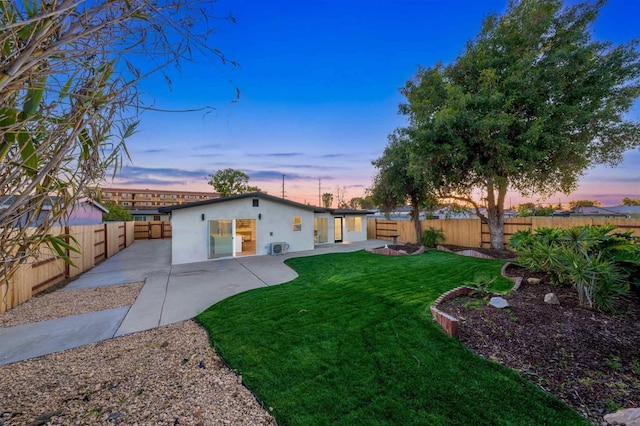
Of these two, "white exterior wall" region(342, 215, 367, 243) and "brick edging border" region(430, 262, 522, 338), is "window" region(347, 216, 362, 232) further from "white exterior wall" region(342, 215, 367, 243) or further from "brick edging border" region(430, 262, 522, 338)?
"brick edging border" region(430, 262, 522, 338)

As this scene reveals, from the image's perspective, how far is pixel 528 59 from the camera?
865cm

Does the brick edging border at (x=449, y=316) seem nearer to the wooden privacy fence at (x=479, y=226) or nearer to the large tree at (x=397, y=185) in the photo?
the wooden privacy fence at (x=479, y=226)

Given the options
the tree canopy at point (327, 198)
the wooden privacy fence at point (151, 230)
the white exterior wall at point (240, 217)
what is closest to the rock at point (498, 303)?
the white exterior wall at point (240, 217)

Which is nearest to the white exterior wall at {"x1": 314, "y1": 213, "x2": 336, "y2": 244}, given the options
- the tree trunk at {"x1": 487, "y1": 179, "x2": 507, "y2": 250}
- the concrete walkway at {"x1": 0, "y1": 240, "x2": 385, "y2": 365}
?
the concrete walkway at {"x1": 0, "y1": 240, "x2": 385, "y2": 365}

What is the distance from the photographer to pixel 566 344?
2.95 meters

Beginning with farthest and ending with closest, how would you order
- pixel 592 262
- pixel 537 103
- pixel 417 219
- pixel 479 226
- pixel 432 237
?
pixel 417 219
pixel 432 237
pixel 479 226
pixel 537 103
pixel 592 262

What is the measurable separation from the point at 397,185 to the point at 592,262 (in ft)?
30.7

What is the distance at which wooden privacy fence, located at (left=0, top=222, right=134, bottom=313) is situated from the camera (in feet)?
16.0

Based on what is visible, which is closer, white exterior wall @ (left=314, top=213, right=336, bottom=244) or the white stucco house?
the white stucco house

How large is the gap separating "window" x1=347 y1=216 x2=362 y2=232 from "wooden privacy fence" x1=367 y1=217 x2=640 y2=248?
184 centimetres

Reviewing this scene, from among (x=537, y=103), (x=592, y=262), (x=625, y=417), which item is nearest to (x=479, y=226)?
(x=537, y=103)

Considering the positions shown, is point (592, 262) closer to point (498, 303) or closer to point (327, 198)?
point (498, 303)

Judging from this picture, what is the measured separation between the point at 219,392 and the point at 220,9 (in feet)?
10.1

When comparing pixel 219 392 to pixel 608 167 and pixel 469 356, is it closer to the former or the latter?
pixel 469 356
